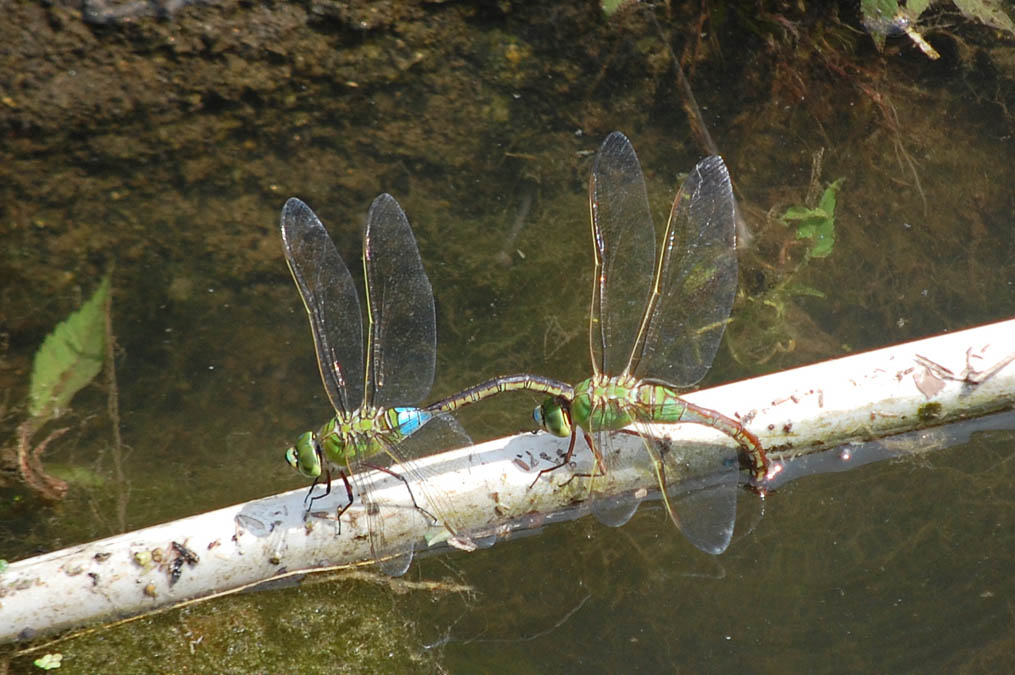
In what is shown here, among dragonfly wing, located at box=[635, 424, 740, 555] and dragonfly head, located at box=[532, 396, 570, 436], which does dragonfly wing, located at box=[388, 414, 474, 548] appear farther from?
dragonfly wing, located at box=[635, 424, 740, 555]

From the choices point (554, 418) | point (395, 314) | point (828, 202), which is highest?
point (828, 202)

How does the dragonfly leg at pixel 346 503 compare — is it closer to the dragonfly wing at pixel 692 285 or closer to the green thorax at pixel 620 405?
the green thorax at pixel 620 405

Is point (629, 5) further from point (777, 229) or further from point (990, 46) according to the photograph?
point (990, 46)

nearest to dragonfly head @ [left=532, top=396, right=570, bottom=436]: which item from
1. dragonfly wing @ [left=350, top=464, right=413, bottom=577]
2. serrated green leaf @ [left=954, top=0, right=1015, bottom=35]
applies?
dragonfly wing @ [left=350, top=464, right=413, bottom=577]

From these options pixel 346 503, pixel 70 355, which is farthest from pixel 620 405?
pixel 70 355

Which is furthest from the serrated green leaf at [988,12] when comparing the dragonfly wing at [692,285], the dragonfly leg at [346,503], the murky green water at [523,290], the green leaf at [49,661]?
the green leaf at [49,661]

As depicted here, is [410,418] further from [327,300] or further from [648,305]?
[648,305]
